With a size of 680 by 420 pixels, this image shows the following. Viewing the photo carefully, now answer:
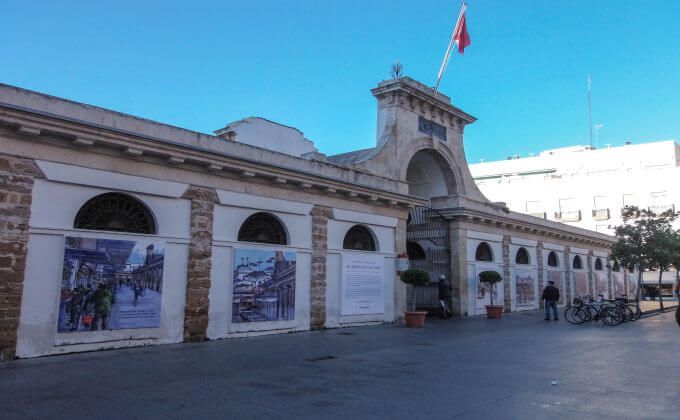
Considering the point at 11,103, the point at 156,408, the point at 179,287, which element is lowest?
the point at 156,408

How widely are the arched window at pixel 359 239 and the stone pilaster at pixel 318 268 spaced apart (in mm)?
1120

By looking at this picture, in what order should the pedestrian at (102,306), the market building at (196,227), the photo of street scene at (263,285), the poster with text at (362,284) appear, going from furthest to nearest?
the poster with text at (362,284)
the photo of street scene at (263,285)
the pedestrian at (102,306)
the market building at (196,227)

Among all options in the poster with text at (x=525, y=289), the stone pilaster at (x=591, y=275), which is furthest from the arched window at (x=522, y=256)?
the stone pilaster at (x=591, y=275)

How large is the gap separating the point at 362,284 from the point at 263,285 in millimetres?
4174

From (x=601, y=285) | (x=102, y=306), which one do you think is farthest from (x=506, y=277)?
(x=102, y=306)

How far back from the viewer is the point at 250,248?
45.0ft

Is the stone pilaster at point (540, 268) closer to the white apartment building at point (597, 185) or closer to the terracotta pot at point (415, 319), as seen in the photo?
the terracotta pot at point (415, 319)

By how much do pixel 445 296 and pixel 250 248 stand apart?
31.6 feet

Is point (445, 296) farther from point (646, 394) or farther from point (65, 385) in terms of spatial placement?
point (65, 385)

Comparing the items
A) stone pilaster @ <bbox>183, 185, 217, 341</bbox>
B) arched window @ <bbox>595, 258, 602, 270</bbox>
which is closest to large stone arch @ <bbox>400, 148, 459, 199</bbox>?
stone pilaster @ <bbox>183, 185, 217, 341</bbox>

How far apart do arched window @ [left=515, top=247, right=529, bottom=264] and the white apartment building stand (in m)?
24.0

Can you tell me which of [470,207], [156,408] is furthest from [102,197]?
[470,207]

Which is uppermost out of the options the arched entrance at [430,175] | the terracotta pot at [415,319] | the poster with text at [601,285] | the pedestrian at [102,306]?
the arched entrance at [430,175]

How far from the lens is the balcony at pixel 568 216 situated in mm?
49875
